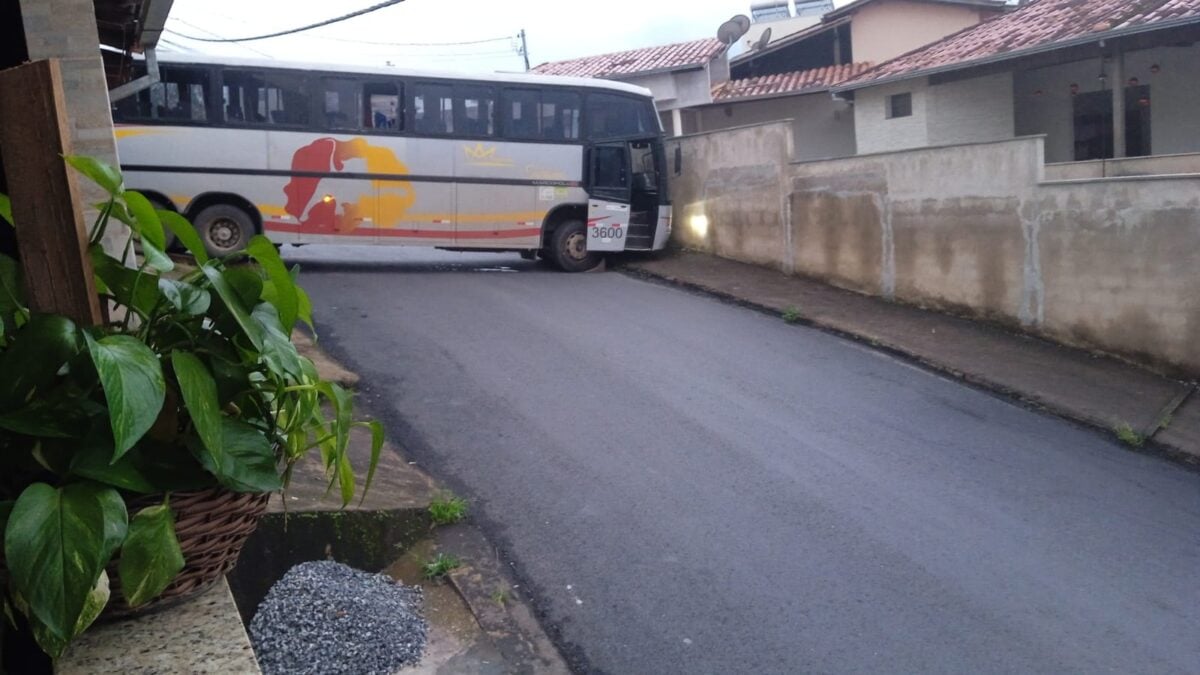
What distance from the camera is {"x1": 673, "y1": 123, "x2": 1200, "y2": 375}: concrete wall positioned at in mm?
10656

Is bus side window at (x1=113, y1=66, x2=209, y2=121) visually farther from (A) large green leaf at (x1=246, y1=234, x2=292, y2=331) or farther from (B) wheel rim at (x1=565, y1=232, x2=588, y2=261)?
(A) large green leaf at (x1=246, y1=234, x2=292, y2=331)

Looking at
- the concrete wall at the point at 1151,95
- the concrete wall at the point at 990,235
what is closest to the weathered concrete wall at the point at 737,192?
the concrete wall at the point at 990,235

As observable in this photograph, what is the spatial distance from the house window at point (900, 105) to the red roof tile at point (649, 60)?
15.5 feet

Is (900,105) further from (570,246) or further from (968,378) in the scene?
(968,378)

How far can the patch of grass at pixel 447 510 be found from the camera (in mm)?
6133

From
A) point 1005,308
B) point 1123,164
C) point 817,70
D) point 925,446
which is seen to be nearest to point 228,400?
point 925,446

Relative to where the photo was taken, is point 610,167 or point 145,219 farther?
point 610,167

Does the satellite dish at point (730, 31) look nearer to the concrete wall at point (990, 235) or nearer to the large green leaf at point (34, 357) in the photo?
the concrete wall at point (990, 235)

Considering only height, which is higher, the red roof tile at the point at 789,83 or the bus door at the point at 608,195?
the red roof tile at the point at 789,83

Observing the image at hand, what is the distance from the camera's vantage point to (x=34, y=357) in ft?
6.58

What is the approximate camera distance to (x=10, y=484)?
6.71 feet

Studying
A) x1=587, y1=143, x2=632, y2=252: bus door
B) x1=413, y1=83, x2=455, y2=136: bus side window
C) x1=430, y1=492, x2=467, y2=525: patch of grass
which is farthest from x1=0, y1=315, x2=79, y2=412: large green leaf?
x1=587, y1=143, x2=632, y2=252: bus door

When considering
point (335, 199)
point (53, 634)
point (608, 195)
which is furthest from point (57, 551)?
point (608, 195)

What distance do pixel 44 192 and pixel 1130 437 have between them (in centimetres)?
902
